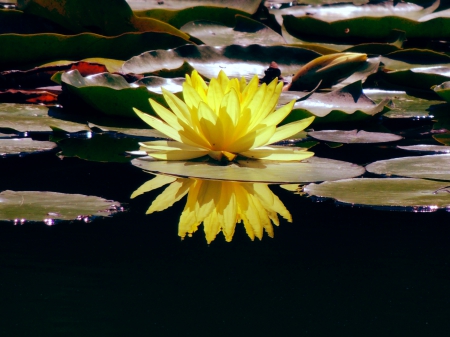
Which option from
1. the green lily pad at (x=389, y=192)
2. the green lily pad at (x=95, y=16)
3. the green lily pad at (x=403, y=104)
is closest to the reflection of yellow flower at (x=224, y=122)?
the green lily pad at (x=389, y=192)

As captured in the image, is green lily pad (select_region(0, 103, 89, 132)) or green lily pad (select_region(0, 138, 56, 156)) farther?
green lily pad (select_region(0, 103, 89, 132))

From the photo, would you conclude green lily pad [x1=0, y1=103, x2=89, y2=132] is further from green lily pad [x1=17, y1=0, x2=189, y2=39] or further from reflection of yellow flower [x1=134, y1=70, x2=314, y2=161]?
green lily pad [x1=17, y1=0, x2=189, y2=39]

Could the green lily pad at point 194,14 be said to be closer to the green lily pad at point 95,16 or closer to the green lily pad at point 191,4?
the green lily pad at point 191,4

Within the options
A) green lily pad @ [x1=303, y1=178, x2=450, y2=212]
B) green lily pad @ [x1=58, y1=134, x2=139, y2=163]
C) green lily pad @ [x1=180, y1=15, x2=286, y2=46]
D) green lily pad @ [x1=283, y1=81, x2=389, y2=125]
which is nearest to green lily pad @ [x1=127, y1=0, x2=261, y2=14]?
green lily pad @ [x1=180, y1=15, x2=286, y2=46]

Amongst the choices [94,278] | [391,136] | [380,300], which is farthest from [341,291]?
[391,136]

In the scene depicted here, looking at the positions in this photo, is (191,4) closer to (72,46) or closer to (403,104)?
(72,46)

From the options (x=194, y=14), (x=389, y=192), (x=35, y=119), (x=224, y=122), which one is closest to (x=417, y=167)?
(x=389, y=192)
